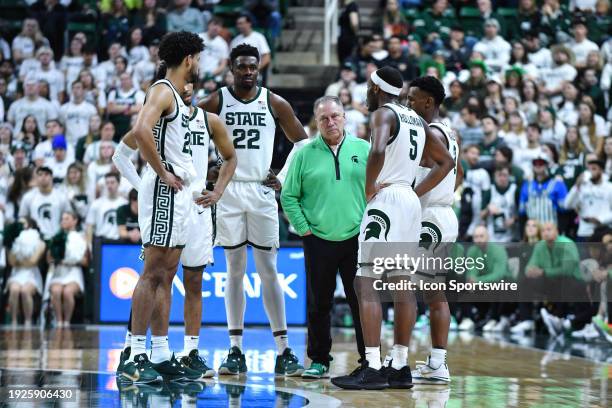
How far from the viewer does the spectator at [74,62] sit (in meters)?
19.2

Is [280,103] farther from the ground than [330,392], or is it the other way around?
[280,103]

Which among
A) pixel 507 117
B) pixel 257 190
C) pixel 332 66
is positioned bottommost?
pixel 257 190

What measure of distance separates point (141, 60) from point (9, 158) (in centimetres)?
329

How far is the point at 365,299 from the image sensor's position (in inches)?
315

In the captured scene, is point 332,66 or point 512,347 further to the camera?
point 332,66

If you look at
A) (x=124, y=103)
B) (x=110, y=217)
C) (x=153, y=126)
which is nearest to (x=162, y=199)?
(x=153, y=126)

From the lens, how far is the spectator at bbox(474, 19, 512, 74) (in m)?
19.2

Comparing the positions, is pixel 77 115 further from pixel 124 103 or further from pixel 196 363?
pixel 196 363

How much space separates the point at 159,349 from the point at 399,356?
1696mm

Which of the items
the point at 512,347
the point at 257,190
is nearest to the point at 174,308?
the point at 512,347

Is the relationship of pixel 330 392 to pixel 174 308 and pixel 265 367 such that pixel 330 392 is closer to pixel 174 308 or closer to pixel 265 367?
pixel 265 367

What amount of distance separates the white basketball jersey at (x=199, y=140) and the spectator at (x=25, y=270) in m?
6.93

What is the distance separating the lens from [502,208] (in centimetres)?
1554

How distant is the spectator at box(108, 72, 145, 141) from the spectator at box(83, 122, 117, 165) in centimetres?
64
